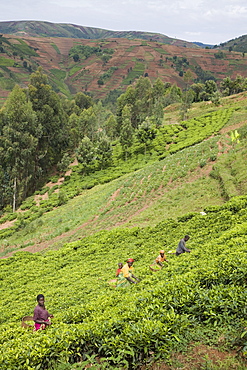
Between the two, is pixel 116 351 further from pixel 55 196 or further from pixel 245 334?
pixel 55 196

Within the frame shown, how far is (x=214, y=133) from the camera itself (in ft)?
161

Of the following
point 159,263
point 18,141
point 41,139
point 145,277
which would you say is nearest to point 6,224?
point 18,141

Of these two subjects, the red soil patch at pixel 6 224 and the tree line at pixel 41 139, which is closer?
the red soil patch at pixel 6 224

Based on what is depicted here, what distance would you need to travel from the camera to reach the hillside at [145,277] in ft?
19.1

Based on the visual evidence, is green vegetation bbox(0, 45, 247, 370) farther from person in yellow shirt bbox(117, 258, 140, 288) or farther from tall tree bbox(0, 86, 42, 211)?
person in yellow shirt bbox(117, 258, 140, 288)

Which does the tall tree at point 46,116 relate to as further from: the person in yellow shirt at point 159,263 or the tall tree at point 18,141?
the person in yellow shirt at point 159,263

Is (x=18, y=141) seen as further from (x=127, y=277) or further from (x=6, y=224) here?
(x=127, y=277)

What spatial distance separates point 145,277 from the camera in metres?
11.5

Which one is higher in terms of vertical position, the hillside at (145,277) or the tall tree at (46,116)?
the tall tree at (46,116)

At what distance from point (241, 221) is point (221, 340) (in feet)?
31.2

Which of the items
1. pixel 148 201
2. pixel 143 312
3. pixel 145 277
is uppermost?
pixel 143 312

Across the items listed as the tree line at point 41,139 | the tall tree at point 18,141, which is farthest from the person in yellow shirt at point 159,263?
the tree line at point 41,139

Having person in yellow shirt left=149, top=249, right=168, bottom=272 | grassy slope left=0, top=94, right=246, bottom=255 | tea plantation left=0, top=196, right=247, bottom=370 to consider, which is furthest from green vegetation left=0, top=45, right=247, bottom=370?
person in yellow shirt left=149, top=249, right=168, bottom=272

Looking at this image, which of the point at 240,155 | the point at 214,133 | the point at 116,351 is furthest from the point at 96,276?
the point at 214,133
